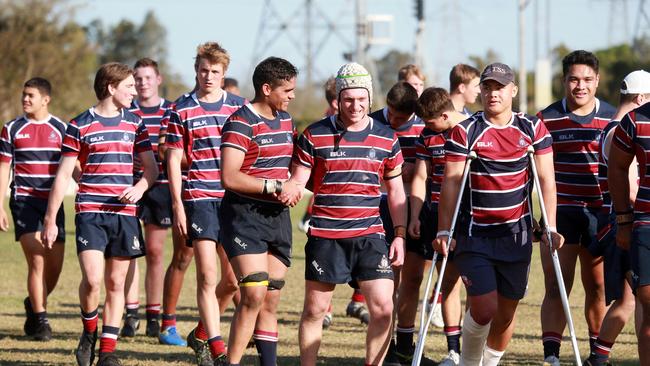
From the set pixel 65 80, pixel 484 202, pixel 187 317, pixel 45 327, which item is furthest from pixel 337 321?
pixel 65 80

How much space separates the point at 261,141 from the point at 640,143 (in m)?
2.58

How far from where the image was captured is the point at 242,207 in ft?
26.6

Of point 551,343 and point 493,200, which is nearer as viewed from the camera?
point 493,200

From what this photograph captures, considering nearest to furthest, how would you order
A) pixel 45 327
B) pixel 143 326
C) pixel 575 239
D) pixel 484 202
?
pixel 484 202
pixel 575 239
pixel 45 327
pixel 143 326

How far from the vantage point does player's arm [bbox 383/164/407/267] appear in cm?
793

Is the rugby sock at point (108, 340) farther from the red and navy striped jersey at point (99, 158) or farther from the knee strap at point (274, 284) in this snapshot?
the knee strap at point (274, 284)

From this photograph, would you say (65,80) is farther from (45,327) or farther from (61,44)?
(45,327)

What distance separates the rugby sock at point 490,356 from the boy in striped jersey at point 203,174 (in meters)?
2.11

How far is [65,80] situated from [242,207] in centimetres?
4937

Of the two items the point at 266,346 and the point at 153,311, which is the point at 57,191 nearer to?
the point at 153,311

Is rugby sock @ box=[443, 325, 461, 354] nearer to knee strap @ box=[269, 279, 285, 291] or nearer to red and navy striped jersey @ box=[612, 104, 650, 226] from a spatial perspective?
knee strap @ box=[269, 279, 285, 291]

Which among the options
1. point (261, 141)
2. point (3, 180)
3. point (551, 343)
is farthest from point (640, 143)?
point (3, 180)

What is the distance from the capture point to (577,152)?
907 centimetres

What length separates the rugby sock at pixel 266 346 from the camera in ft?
27.1
